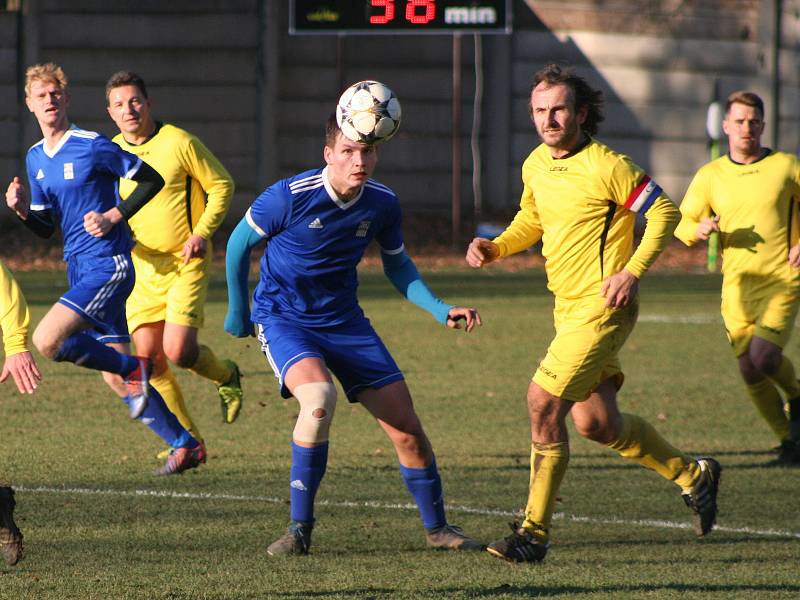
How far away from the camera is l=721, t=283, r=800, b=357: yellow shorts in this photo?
9398 mm

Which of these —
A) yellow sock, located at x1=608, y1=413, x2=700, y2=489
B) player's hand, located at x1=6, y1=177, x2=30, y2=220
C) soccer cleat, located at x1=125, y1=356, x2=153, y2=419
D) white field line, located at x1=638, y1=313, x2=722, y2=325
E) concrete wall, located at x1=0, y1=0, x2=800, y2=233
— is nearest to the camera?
yellow sock, located at x1=608, y1=413, x2=700, y2=489

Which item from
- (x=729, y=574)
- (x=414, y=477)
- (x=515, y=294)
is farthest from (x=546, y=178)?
(x=515, y=294)

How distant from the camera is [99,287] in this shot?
8359 mm

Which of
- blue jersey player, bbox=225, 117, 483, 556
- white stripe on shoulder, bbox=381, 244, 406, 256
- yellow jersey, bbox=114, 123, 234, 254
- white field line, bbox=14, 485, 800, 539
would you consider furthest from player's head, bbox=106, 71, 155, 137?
white stripe on shoulder, bbox=381, 244, 406, 256

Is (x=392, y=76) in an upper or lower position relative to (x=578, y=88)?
lower

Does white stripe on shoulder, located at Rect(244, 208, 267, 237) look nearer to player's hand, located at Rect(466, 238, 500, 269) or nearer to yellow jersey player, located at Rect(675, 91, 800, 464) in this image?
player's hand, located at Rect(466, 238, 500, 269)

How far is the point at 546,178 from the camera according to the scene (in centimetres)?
689

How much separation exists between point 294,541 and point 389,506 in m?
1.27

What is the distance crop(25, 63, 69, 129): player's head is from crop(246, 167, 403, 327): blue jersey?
2161 mm

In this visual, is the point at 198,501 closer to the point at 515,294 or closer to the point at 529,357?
the point at 529,357

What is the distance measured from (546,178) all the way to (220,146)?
23971mm

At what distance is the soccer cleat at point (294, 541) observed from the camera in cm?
646

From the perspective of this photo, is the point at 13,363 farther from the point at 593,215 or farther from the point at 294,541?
the point at 593,215

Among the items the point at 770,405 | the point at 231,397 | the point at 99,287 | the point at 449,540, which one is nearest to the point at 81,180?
the point at 99,287
